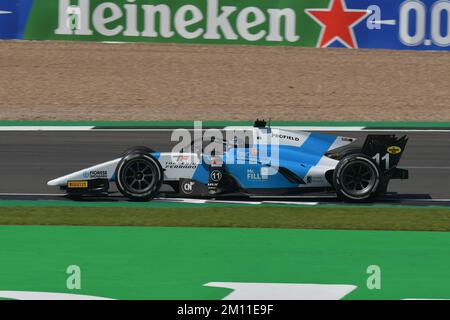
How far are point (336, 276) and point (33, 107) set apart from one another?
621 inches

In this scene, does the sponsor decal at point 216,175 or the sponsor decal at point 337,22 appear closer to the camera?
the sponsor decal at point 216,175

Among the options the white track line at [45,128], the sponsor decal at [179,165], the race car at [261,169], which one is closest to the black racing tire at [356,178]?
the race car at [261,169]

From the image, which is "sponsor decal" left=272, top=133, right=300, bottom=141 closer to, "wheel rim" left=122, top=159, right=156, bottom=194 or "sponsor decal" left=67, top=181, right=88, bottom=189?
"wheel rim" left=122, top=159, right=156, bottom=194

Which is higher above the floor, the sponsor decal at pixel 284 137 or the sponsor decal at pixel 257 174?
the sponsor decal at pixel 284 137

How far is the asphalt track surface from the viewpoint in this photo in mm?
13906

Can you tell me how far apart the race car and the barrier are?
1265cm

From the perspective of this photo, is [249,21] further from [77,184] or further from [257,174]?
[77,184]

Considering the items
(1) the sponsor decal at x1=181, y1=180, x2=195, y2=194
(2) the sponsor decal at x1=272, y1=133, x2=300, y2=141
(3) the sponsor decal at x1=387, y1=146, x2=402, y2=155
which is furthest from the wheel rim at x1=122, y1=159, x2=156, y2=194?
(3) the sponsor decal at x1=387, y1=146, x2=402, y2=155

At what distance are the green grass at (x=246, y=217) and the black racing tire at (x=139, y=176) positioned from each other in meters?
0.45

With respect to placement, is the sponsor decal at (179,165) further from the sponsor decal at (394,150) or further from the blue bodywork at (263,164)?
the sponsor decal at (394,150)

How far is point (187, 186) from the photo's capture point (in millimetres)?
12867

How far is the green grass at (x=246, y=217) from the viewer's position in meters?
11.2
